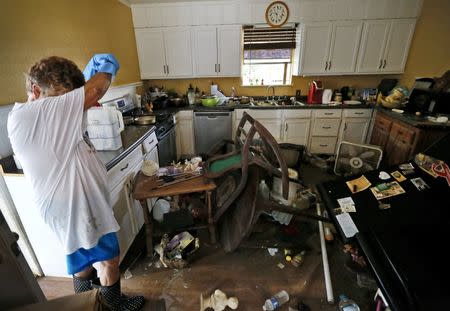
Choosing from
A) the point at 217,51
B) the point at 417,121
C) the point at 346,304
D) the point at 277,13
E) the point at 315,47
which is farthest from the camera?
the point at 217,51

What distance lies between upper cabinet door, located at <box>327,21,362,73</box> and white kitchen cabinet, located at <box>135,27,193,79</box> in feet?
7.66

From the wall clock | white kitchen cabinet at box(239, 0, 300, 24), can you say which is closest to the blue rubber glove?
white kitchen cabinet at box(239, 0, 300, 24)

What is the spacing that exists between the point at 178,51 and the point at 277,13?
1690 mm

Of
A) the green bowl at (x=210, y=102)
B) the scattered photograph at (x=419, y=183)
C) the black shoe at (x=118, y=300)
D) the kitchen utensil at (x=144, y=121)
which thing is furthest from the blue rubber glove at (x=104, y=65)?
the green bowl at (x=210, y=102)

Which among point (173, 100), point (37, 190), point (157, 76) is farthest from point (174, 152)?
point (37, 190)

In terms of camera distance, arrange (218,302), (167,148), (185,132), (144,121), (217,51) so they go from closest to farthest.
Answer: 1. (218,302)
2. (144,121)
3. (167,148)
4. (217,51)
5. (185,132)

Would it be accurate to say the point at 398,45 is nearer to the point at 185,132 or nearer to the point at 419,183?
the point at 419,183

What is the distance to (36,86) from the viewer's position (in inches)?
39.5

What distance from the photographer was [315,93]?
3602 millimetres

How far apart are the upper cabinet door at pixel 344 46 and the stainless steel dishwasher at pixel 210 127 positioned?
1940mm

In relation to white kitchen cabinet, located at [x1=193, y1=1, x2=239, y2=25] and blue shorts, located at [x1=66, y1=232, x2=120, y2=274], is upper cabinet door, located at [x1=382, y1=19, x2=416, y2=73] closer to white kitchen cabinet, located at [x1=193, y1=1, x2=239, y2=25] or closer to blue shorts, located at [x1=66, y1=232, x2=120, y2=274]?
white kitchen cabinet, located at [x1=193, y1=1, x2=239, y2=25]

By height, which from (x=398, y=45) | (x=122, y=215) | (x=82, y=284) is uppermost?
(x=398, y=45)

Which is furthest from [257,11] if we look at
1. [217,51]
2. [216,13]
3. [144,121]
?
[144,121]

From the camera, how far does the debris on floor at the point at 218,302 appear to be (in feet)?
4.83
